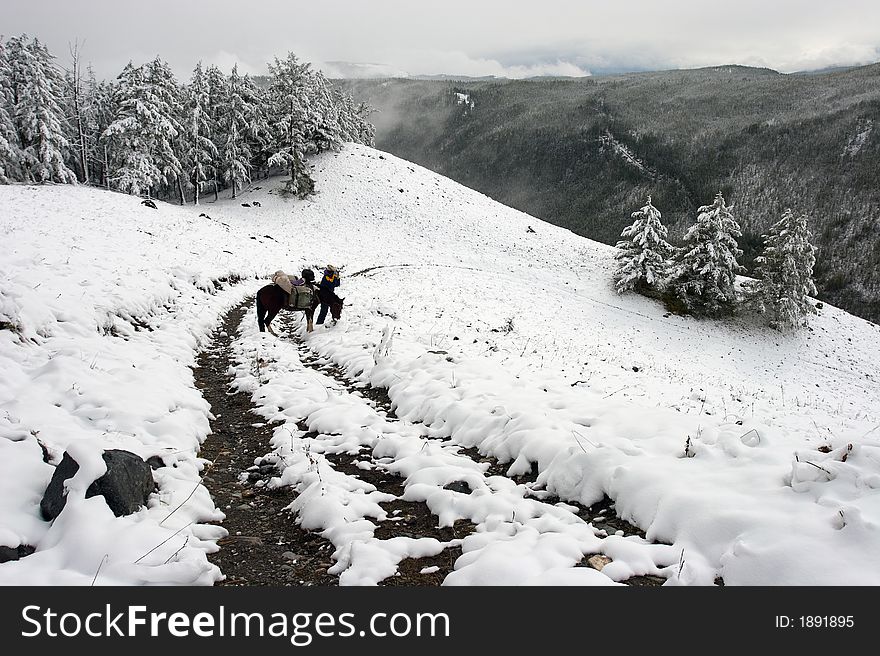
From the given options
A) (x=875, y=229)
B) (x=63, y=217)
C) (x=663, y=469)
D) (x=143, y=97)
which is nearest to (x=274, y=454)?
(x=663, y=469)

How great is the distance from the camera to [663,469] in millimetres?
5078

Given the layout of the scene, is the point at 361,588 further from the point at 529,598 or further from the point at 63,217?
the point at 63,217

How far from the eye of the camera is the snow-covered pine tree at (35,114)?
1640 inches

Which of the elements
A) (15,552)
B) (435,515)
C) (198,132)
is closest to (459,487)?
(435,515)

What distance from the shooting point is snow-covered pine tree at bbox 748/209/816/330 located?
38.6 meters

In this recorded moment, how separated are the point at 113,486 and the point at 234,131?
55.4 metres

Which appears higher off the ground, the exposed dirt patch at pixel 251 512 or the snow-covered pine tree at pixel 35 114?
the snow-covered pine tree at pixel 35 114

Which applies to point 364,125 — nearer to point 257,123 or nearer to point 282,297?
point 257,123

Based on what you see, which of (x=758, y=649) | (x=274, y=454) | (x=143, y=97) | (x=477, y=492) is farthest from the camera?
(x=143, y=97)

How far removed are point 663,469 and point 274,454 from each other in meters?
5.21

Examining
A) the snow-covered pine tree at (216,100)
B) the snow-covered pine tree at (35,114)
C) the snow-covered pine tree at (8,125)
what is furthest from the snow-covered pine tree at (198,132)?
the snow-covered pine tree at (8,125)

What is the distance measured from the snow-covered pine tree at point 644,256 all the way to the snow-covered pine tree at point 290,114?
34.0 meters

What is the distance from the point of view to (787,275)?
128ft

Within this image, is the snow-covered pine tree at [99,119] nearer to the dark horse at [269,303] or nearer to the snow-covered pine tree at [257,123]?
the snow-covered pine tree at [257,123]
